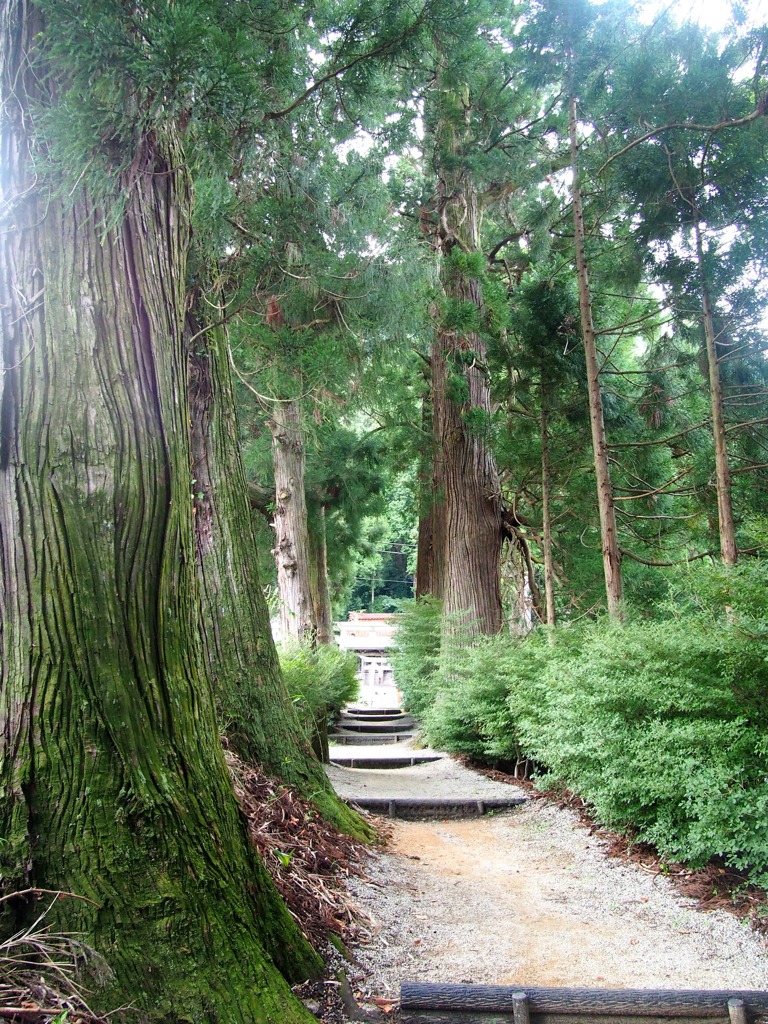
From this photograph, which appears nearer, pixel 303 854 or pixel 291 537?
pixel 303 854

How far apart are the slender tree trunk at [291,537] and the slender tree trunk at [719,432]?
654cm

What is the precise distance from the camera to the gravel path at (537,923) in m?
3.05

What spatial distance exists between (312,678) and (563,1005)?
242 inches

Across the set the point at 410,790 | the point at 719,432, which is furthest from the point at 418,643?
the point at 719,432

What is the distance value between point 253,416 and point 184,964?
11.2 m

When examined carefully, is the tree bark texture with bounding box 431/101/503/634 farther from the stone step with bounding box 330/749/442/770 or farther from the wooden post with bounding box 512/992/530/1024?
the wooden post with bounding box 512/992/530/1024

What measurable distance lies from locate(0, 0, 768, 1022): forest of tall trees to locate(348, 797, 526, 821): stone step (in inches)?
73.9

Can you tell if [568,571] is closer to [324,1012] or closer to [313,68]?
[313,68]

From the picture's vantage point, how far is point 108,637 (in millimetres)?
2271

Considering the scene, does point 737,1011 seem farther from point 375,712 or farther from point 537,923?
point 375,712

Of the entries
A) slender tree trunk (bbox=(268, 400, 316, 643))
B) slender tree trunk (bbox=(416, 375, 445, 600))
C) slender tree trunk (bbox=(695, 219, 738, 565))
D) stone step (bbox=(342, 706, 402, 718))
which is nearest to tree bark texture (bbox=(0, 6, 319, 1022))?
slender tree trunk (bbox=(695, 219, 738, 565))

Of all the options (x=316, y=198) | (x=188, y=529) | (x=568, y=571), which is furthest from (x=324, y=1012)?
(x=568, y=571)

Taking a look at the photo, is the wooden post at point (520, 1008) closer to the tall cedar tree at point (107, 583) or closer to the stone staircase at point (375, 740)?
the tall cedar tree at point (107, 583)

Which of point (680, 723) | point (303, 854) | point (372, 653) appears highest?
point (680, 723)
